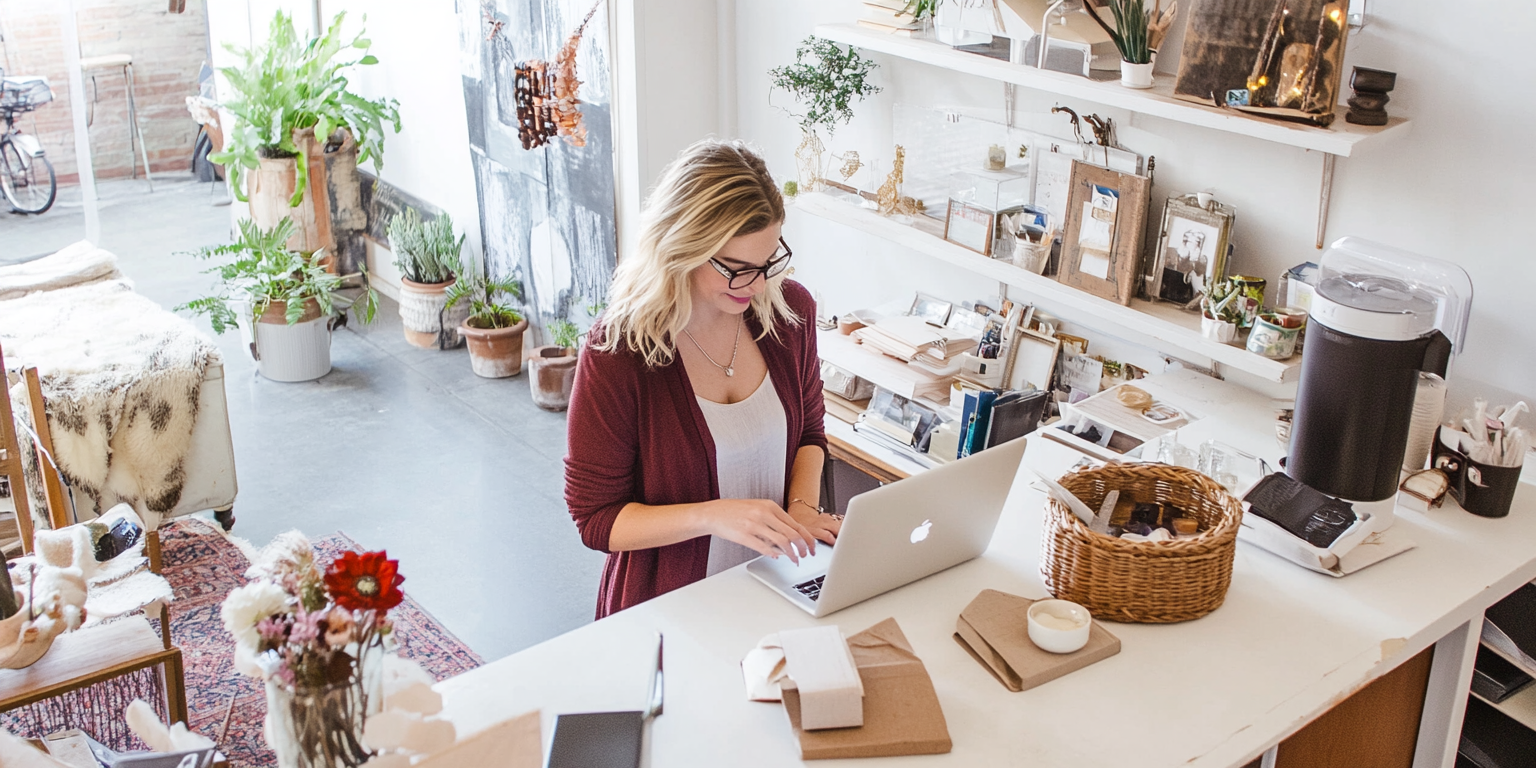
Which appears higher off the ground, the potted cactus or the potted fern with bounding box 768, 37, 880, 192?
the potted fern with bounding box 768, 37, 880, 192

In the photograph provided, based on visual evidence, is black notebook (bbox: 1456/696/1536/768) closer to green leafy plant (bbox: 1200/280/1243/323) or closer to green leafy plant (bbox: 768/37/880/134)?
green leafy plant (bbox: 1200/280/1243/323)

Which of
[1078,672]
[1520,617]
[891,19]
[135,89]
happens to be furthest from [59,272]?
[1520,617]

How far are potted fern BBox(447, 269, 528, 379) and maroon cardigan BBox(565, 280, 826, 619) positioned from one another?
3.08m

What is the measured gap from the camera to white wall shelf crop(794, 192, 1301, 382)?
2.73m

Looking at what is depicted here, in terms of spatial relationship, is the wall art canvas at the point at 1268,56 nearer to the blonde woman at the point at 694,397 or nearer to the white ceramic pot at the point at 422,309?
the blonde woman at the point at 694,397

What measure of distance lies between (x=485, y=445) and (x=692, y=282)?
109 inches

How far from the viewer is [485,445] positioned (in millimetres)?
4805

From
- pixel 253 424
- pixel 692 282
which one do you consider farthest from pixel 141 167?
pixel 692 282

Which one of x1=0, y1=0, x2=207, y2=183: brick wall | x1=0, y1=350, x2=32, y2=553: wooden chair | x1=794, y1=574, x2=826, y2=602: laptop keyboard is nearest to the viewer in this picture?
x1=794, y1=574, x2=826, y2=602: laptop keyboard

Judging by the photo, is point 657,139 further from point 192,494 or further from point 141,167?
point 141,167

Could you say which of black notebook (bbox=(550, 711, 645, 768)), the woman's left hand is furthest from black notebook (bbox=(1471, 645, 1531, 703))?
black notebook (bbox=(550, 711, 645, 768))

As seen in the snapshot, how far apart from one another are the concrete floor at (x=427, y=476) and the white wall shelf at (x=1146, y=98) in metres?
1.84

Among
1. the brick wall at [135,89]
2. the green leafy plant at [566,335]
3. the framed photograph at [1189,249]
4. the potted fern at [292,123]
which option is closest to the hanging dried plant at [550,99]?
the green leafy plant at [566,335]

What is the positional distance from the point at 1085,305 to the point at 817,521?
1.08 m
